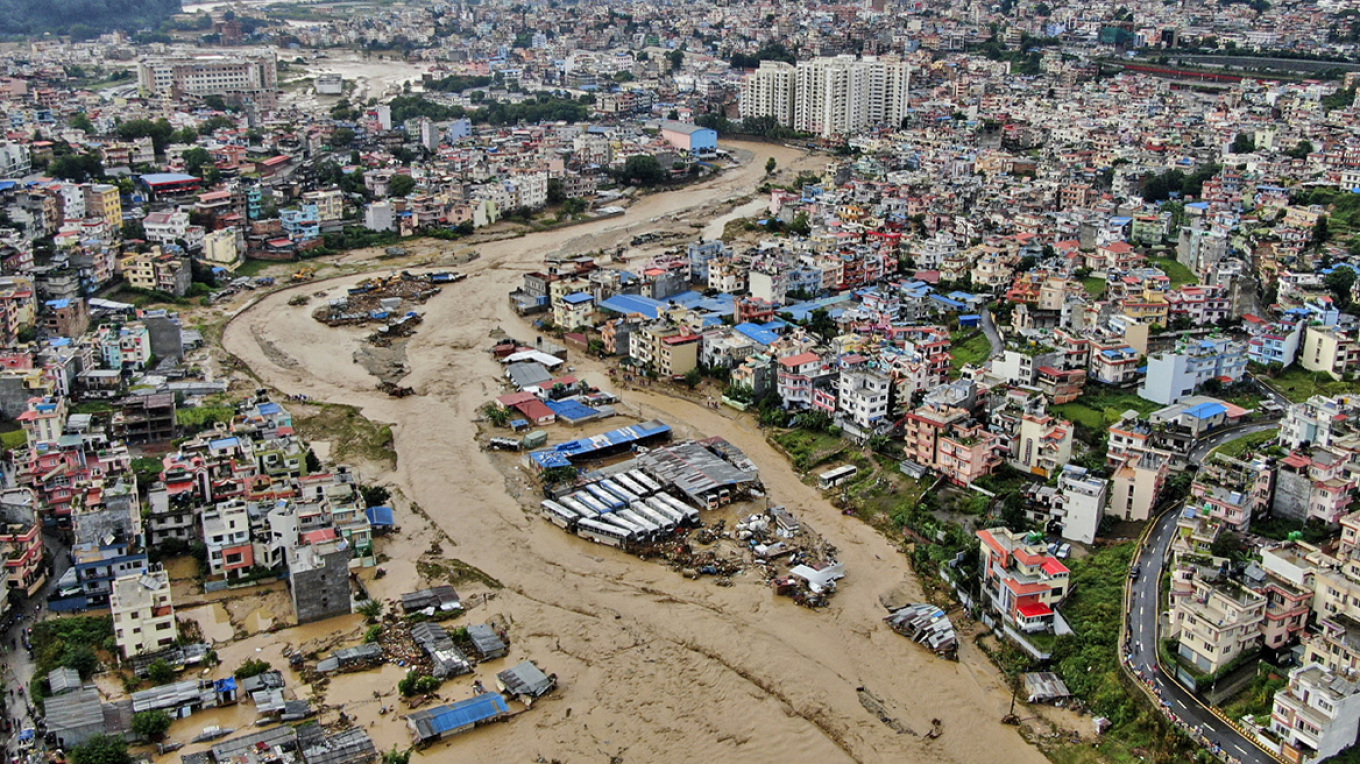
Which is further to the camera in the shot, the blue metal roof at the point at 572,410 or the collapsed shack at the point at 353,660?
the blue metal roof at the point at 572,410

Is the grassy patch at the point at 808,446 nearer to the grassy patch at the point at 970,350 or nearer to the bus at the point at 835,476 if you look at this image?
the bus at the point at 835,476

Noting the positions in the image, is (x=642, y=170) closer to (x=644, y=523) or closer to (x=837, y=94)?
(x=837, y=94)

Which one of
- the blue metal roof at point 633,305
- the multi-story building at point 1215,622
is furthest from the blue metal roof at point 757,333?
the multi-story building at point 1215,622

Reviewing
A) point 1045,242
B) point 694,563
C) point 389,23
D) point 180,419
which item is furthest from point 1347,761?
point 389,23

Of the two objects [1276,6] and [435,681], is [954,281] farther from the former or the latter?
[1276,6]

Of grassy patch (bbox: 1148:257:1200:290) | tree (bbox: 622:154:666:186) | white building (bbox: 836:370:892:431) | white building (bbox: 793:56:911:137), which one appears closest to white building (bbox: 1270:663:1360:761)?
white building (bbox: 836:370:892:431)

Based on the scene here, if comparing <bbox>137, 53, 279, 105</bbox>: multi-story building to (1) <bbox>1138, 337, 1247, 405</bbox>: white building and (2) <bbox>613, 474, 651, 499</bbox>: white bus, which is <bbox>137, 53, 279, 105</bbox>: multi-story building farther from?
(1) <bbox>1138, 337, 1247, 405</bbox>: white building

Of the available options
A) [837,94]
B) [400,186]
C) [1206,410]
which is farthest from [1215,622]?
[837,94]
